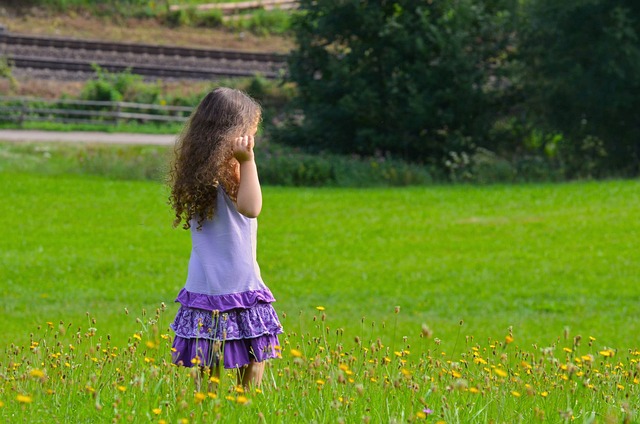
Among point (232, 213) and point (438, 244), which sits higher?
point (232, 213)

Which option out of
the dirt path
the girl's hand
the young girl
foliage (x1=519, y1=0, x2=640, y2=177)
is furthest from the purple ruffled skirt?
the dirt path

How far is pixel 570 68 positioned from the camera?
22125mm

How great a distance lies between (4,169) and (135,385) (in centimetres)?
1914

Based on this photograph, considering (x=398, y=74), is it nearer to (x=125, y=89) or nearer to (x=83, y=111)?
(x=83, y=111)

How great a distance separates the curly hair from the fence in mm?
24390

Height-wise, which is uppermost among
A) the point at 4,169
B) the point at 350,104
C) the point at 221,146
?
the point at 221,146

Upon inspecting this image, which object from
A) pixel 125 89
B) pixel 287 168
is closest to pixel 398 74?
pixel 287 168

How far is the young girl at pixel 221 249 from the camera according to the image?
473 cm

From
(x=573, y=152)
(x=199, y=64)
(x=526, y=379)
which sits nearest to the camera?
(x=526, y=379)

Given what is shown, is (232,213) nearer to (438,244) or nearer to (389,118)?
(438,244)

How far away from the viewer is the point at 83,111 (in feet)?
97.1

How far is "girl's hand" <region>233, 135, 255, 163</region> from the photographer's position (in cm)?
455

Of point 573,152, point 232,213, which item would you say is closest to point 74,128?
point 573,152

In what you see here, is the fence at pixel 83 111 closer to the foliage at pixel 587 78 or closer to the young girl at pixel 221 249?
the foliage at pixel 587 78
